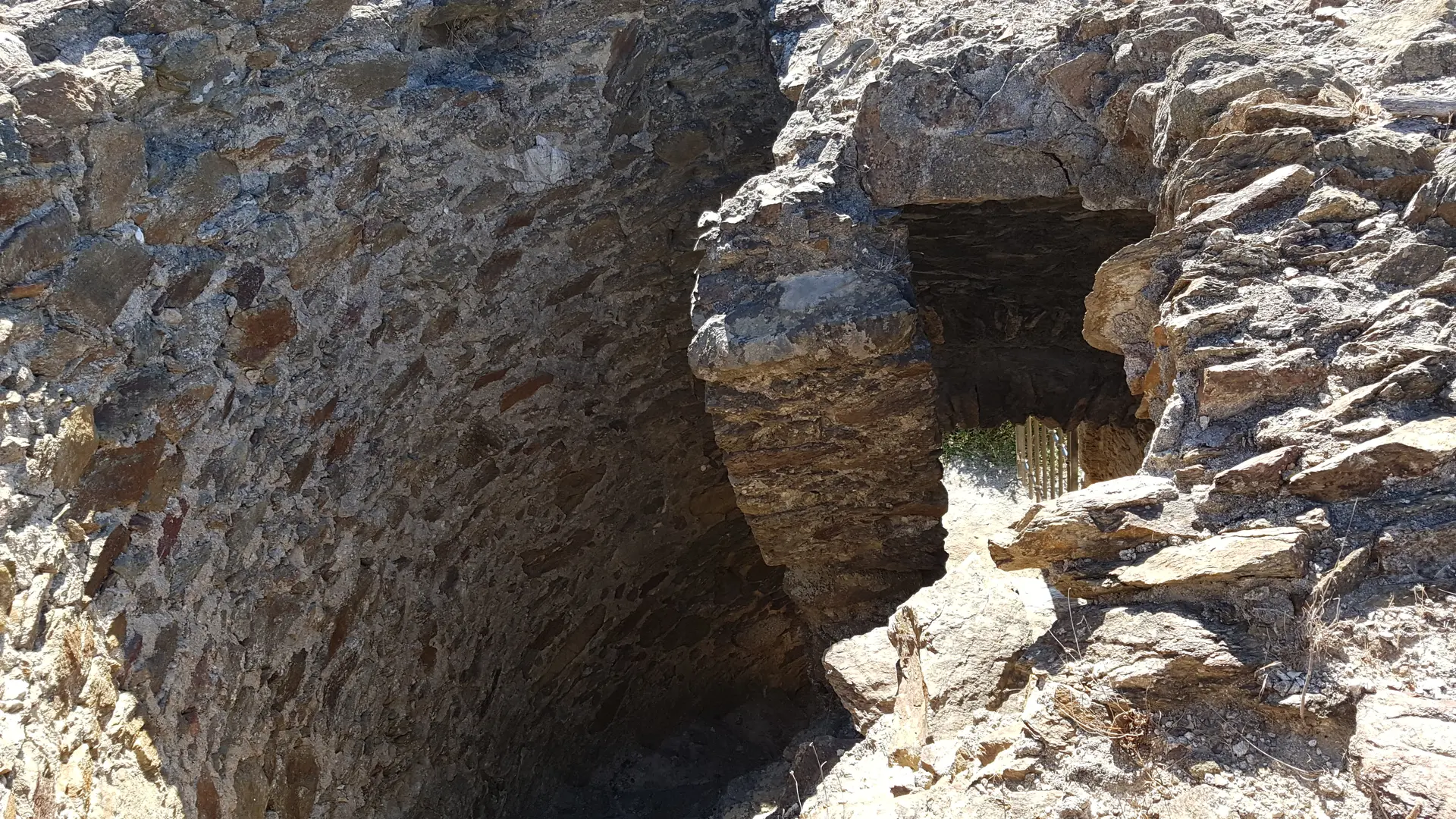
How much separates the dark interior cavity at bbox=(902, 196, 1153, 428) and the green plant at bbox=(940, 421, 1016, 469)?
5.26m

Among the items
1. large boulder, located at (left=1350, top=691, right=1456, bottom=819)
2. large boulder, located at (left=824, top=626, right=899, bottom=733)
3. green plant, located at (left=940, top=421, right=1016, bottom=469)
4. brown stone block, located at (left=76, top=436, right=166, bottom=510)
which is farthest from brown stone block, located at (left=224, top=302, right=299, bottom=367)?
green plant, located at (left=940, top=421, right=1016, bottom=469)

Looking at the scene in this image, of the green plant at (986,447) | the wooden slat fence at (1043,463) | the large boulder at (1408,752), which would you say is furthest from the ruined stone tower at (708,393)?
the green plant at (986,447)

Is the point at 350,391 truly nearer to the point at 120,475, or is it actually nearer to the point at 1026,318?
the point at 120,475

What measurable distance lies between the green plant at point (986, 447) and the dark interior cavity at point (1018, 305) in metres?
5.26

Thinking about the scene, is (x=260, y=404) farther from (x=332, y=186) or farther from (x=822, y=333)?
(x=822, y=333)

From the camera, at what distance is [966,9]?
3.13m

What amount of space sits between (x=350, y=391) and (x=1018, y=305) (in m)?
2.56

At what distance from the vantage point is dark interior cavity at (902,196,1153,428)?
354cm

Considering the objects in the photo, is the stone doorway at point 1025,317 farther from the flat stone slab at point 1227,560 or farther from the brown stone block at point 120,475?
the brown stone block at point 120,475

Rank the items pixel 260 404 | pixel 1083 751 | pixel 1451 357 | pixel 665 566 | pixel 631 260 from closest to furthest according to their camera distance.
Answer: pixel 1083 751, pixel 1451 357, pixel 260 404, pixel 631 260, pixel 665 566

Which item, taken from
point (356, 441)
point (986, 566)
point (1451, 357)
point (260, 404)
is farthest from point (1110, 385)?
point (260, 404)

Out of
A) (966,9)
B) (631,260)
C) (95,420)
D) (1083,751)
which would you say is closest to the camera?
(1083,751)

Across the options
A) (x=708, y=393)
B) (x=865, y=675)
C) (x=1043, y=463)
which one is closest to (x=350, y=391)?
(x=708, y=393)

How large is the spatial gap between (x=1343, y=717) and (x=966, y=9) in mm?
2299
